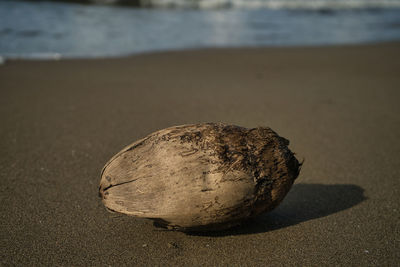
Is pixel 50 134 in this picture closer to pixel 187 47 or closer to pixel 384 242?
pixel 384 242

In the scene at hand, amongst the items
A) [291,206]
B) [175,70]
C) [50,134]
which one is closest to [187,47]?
[175,70]

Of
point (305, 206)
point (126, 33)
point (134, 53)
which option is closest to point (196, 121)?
point (305, 206)

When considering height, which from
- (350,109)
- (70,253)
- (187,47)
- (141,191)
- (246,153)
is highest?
(246,153)

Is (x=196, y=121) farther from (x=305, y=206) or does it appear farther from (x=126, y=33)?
(x=126, y=33)

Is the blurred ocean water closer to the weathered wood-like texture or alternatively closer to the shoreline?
the shoreline

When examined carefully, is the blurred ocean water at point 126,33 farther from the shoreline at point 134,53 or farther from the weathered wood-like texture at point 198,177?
the weathered wood-like texture at point 198,177
